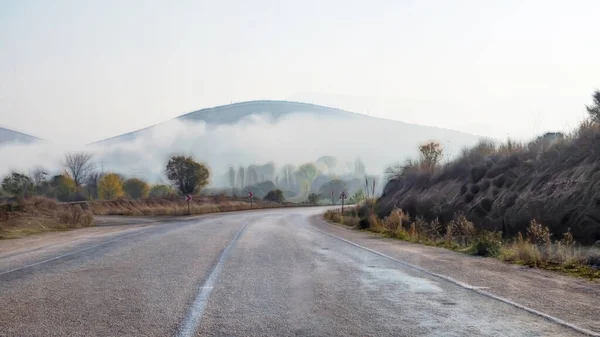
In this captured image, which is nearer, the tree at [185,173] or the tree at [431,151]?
the tree at [431,151]

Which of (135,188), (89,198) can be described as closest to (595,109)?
(89,198)

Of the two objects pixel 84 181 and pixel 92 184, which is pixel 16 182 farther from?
pixel 92 184

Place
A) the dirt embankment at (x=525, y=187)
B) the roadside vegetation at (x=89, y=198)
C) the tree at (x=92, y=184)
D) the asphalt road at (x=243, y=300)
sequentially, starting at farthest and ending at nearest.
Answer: the tree at (x=92, y=184) → the roadside vegetation at (x=89, y=198) → the dirt embankment at (x=525, y=187) → the asphalt road at (x=243, y=300)

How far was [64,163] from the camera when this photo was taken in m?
113

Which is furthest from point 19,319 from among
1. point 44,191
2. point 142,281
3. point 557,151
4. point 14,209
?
point 44,191

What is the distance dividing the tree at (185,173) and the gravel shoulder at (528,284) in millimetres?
88256

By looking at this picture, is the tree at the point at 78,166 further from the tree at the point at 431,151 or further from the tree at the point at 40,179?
the tree at the point at 431,151

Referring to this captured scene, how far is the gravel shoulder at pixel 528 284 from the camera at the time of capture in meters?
8.25

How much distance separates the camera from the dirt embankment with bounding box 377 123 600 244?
18453mm

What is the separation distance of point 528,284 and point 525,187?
12779 mm

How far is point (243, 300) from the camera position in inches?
360

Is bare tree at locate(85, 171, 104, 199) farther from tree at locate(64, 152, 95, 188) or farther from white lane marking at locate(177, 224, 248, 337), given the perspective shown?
white lane marking at locate(177, 224, 248, 337)

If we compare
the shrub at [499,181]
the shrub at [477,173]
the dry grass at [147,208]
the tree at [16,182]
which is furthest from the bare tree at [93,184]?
the shrub at [499,181]

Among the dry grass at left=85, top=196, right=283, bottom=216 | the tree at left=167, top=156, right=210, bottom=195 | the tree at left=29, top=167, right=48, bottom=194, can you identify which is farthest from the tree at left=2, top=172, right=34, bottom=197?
the dry grass at left=85, top=196, right=283, bottom=216
